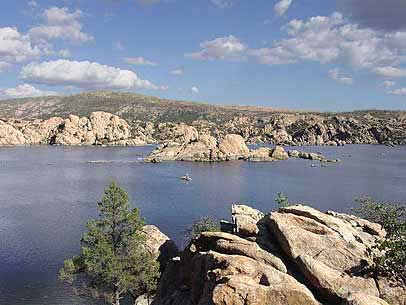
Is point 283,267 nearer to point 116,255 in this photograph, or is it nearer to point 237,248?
point 237,248

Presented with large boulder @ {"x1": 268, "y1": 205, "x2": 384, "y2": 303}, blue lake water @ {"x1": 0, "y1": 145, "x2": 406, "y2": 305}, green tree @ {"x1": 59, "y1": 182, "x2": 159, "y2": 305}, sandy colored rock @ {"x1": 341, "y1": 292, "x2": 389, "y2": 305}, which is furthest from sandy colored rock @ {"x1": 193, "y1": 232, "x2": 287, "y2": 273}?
blue lake water @ {"x1": 0, "y1": 145, "x2": 406, "y2": 305}

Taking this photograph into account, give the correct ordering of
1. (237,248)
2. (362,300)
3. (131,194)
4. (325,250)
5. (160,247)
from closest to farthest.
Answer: (362,300) < (325,250) < (237,248) < (160,247) < (131,194)

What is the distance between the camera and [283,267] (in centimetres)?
2441

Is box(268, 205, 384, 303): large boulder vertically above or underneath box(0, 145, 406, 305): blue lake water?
above

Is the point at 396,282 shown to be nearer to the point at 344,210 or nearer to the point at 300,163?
the point at 344,210

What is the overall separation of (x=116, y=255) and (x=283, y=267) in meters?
20.9

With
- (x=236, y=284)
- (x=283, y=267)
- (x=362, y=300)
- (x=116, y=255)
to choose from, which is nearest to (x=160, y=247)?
(x=116, y=255)

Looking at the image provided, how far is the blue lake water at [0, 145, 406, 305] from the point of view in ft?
185

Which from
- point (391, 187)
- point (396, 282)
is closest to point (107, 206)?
point (396, 282)

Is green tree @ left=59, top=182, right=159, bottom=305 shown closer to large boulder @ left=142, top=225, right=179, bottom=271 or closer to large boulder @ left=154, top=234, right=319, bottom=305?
large boulder @ left=142, top=225, right=179, bottom=271

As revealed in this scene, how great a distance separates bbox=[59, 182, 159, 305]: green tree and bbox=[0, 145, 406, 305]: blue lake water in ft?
→ 24.1

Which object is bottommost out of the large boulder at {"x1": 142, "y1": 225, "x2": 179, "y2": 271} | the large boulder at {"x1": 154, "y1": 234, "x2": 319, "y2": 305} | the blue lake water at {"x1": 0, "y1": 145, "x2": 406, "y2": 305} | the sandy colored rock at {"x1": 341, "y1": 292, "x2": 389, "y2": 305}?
the blue lake water at {"x1": 0, "y1": 145, "x2": 406, "y2": 305}

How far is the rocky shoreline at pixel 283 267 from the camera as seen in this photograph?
20141 millimetres

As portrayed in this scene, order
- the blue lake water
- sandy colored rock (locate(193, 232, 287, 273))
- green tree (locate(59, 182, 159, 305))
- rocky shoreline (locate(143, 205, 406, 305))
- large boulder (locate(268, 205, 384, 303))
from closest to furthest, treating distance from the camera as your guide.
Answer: rocky shoreline (locate(143, 205, 406, 305)) → large boulder (locate(268, 205, 384, 303)) → sandy colored rock (locate(193, 232, 287, 273)) → green tree (locate(59, 182, 159, 305)) → the blue lake water
